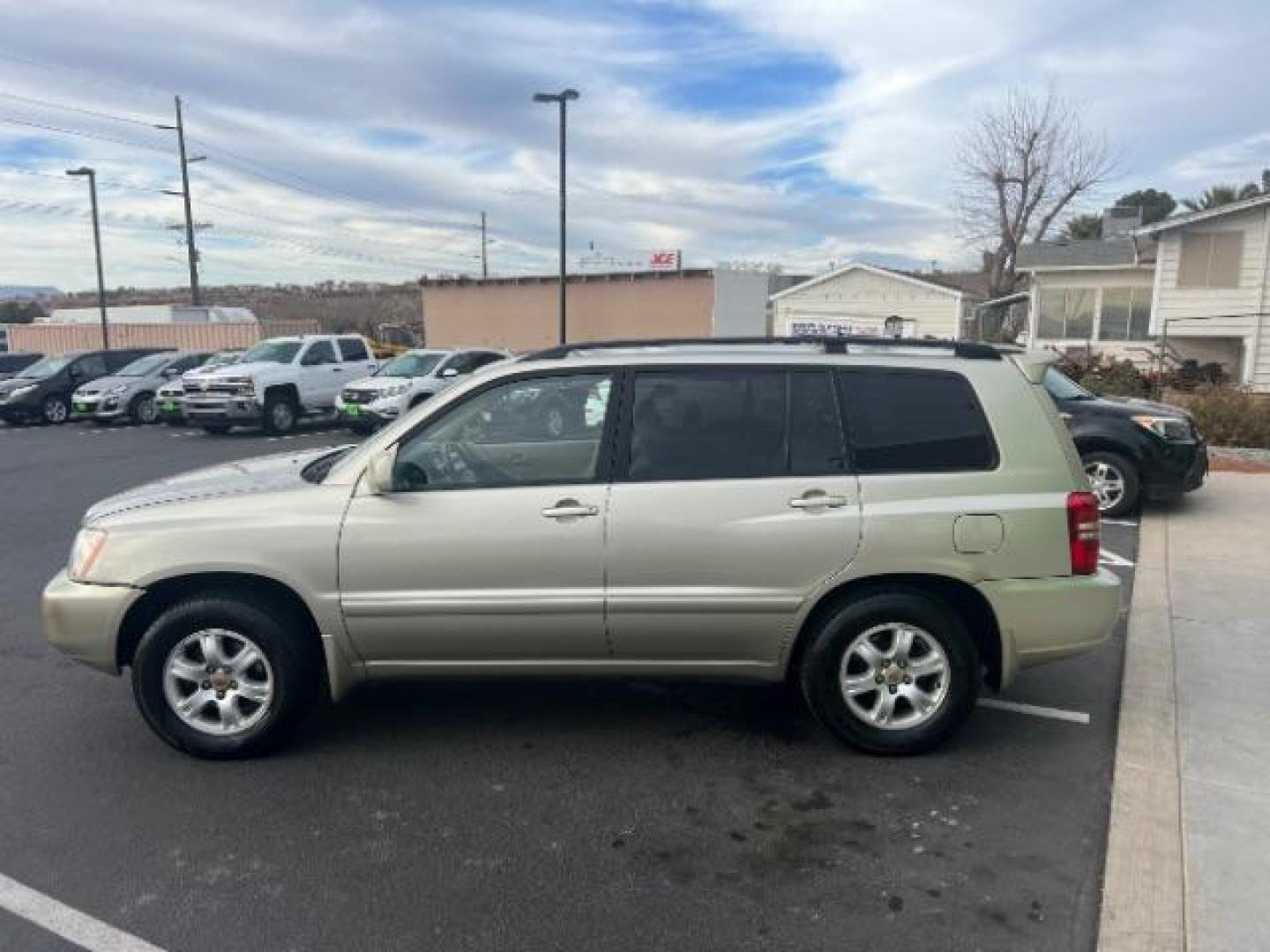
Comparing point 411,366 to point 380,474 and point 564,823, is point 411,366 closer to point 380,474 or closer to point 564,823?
point 380,474

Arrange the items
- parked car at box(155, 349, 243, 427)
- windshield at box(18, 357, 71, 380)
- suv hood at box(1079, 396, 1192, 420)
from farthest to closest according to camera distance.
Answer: windshield at box(18, 357, 71, 380), parked car at box(155, 349, 243, 427), suv hood at box(1079, 396, 1192, 420)

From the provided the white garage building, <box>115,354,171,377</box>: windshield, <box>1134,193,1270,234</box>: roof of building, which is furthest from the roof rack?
the white garage building

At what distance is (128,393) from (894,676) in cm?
2070

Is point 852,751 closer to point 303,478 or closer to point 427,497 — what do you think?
point 427,497

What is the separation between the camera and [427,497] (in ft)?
12.8

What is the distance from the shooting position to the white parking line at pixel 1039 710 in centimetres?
450

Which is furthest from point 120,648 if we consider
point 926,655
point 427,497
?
point 926,655

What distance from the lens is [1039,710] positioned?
4.58 m

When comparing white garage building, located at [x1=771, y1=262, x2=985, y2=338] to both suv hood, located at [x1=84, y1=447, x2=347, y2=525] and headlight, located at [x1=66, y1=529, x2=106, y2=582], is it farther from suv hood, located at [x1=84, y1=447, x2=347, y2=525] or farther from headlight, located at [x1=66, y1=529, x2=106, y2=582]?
headlight, located at [x1=66, y1=529, x2=106, y2=582]

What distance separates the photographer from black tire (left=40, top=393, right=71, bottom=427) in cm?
2128

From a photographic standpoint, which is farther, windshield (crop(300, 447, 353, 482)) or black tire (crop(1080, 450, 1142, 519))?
black tire (crop(1080, 450, 1142, 519))

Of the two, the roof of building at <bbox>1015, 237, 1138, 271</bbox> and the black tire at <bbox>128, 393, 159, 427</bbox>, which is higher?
the roof of building at <bbox>1015, 237, 1138, 271</bbox>

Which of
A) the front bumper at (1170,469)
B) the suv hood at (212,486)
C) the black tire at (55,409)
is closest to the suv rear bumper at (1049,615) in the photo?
the suv hood at (212,486)

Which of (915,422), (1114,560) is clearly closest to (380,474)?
(915,422)
